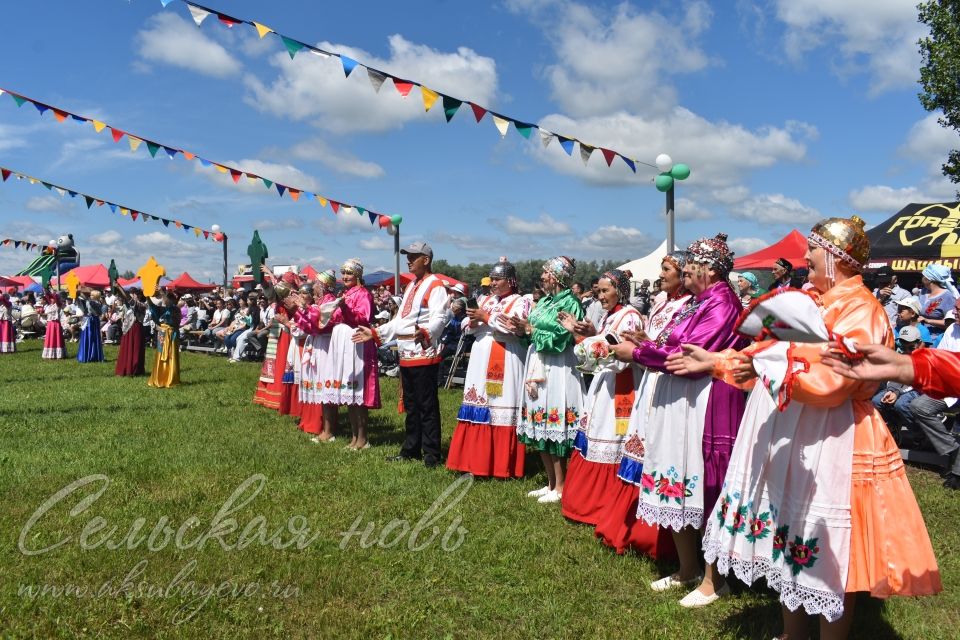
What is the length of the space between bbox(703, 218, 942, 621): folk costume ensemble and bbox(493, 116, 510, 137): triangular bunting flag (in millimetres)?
6049

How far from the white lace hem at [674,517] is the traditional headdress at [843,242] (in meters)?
1.56

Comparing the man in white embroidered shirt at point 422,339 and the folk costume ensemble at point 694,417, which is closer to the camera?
the folk costume ensemble at point 694,417

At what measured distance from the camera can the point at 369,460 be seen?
23.6 feet

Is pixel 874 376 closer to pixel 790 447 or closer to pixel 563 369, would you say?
pixel 790 447

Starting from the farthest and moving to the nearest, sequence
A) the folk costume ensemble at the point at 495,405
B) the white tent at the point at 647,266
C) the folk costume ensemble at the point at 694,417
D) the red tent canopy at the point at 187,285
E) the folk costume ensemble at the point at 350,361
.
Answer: the red tent canopy at the point at 187,285 → the white tent at the point at 647,266 → the folk costume ensemble at the point at 350,361 → the folk costume ensemble at the point at 495,405 → the folk costume ensemble at the point at 694,417

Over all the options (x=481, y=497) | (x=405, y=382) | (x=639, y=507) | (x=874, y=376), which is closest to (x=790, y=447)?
(x=874, y=376)

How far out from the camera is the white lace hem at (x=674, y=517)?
391 cm

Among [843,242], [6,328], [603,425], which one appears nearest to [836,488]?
[843,242]

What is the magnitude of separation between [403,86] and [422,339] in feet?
11.3

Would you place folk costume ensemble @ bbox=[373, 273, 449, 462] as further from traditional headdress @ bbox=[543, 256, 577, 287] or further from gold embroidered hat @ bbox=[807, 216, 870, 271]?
gold embroidered hat @ bbox=[807, 216, 870, 271]

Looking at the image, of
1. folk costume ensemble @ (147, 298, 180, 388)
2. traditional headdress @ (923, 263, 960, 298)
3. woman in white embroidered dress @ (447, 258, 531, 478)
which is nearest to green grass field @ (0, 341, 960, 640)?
woman in white embroidered dress @ (447, 258, 531, 478)

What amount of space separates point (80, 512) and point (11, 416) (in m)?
5.28

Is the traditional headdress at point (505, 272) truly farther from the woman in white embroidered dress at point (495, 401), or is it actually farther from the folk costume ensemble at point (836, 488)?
the folk costume ensemble at point (836, 488)

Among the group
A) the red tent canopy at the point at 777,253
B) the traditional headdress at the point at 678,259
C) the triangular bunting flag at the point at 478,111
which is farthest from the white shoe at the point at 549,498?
the red tent canopy at the point at 777,253
